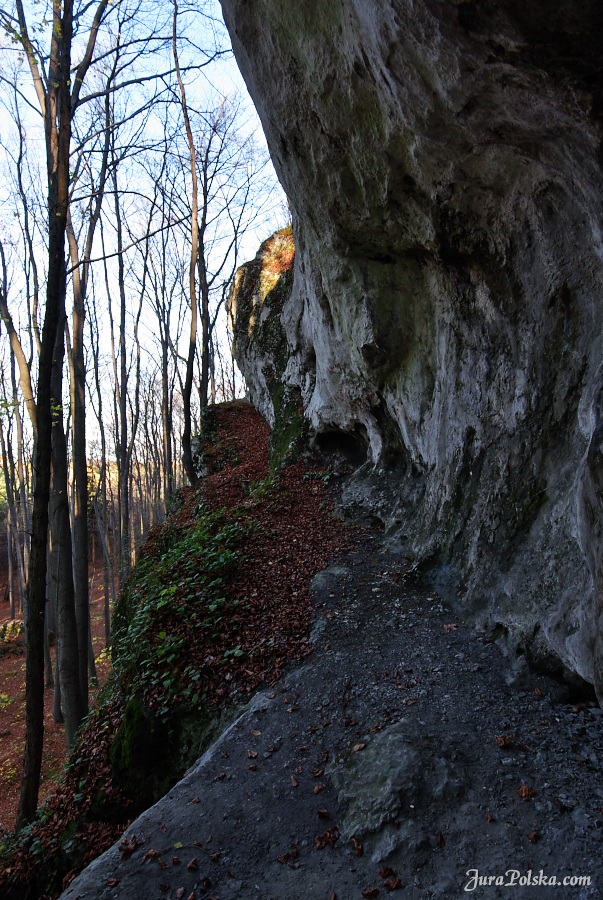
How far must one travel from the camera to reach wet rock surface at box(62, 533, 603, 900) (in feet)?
9.08

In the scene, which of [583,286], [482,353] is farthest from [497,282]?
[583,286]

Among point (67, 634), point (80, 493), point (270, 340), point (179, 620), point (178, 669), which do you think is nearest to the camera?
point (178, 669)

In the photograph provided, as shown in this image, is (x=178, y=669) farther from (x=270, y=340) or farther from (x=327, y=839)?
(x=270, y=340)

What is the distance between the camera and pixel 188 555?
306 inches

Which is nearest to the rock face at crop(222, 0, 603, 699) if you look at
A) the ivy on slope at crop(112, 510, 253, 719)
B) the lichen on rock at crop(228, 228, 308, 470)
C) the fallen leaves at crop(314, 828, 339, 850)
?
the fallen leaves at crop(314, 828, 339, 850)

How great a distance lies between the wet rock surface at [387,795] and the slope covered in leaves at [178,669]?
73cm

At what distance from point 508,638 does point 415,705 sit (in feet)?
3.74

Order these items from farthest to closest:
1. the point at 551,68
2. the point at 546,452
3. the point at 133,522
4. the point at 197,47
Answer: the point at 133,522
the point at 197,47
the point at 546,452
the point at 551,68

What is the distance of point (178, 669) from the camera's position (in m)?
5.45

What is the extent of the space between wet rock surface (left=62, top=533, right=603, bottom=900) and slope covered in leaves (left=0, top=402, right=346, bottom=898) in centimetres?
73

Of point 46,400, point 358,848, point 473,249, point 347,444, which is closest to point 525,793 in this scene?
point 358,848

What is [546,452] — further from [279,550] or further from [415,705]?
[279,550]

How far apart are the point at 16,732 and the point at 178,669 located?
10473 millimetres

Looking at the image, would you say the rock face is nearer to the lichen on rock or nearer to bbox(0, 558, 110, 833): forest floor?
the lichen on rock
